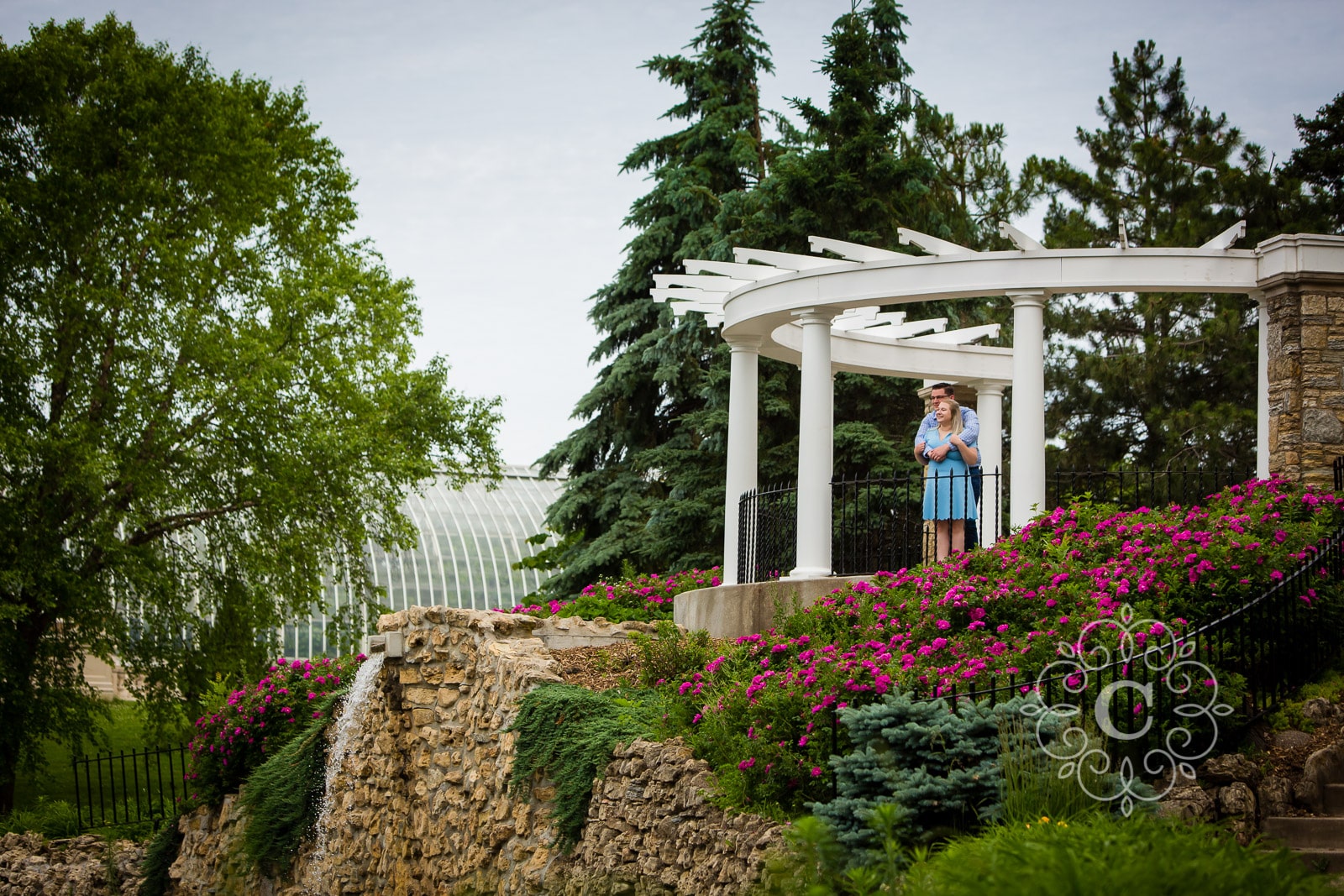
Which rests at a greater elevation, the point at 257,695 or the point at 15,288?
the point at 15,288

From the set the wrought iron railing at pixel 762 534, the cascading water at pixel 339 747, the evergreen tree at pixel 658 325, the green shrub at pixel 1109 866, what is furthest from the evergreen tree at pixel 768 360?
the green shrub at pixel 1109 866

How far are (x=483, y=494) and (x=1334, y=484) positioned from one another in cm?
2585

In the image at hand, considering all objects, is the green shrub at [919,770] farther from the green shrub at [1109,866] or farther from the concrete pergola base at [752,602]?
the concrete pergola base at [752,602]

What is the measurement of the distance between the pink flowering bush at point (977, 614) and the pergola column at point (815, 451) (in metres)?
0.99

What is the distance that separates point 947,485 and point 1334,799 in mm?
5343

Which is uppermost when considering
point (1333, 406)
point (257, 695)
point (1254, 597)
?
point (1333, 406)

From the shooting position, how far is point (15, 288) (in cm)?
1752

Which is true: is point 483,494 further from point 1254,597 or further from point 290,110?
point 1254,597

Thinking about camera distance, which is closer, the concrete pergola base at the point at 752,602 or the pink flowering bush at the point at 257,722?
the concrete pergola base at the point at 752,602

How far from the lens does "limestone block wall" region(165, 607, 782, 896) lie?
28.7 ft

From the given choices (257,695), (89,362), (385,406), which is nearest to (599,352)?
(385,406)

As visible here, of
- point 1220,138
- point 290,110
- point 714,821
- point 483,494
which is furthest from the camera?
point 483,494

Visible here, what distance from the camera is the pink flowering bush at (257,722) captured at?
14430mm

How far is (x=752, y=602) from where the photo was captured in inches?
459
